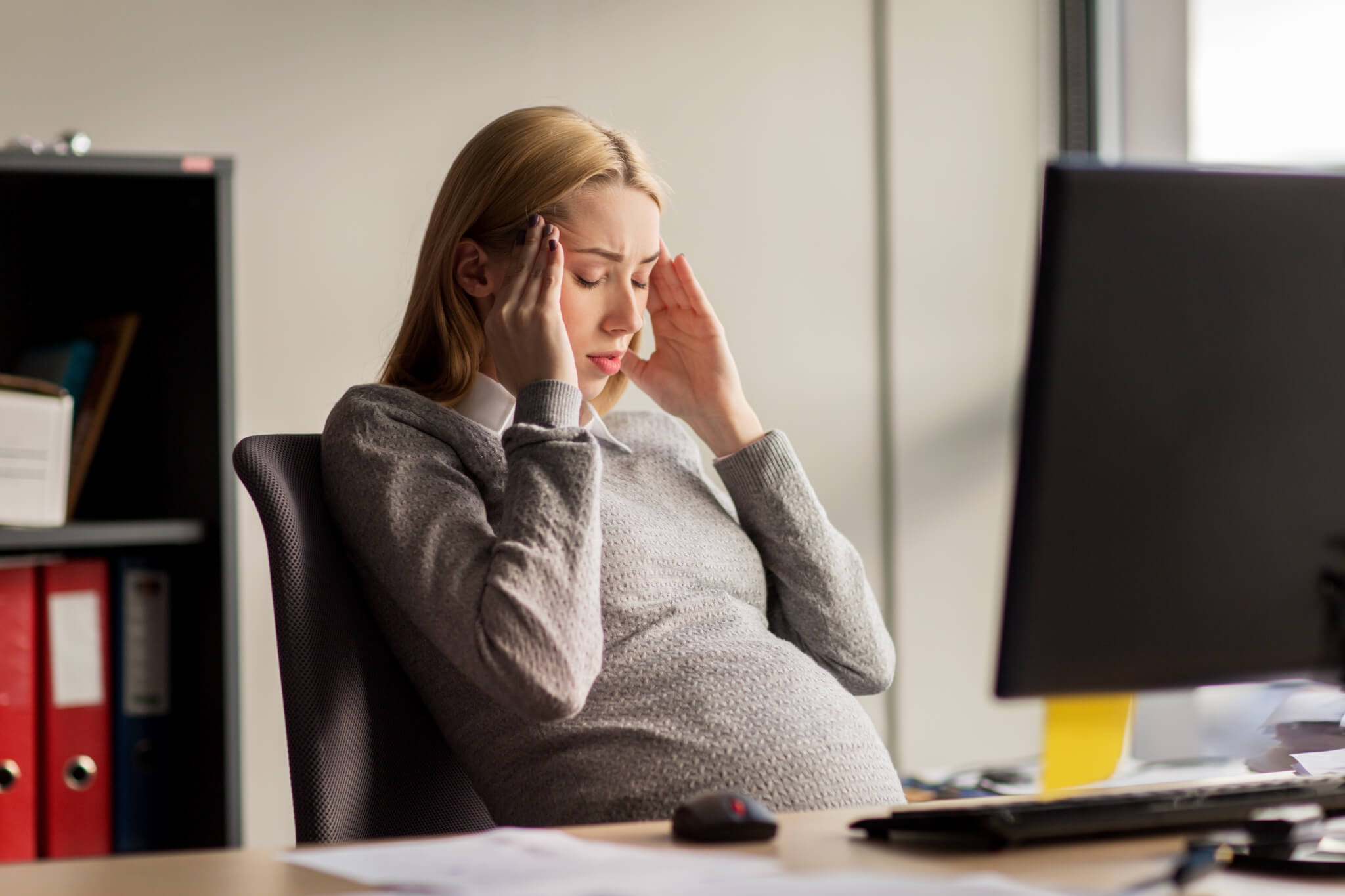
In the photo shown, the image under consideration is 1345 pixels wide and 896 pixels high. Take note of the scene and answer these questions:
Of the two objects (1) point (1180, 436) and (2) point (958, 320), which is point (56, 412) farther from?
(2) point (958, 320)

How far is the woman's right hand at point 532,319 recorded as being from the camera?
4.01 feet

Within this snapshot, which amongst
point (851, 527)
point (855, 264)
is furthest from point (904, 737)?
point (855, 264)

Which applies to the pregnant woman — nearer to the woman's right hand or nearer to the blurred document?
the woman's right hand

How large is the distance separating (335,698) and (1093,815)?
2.13ft

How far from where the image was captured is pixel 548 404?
3.88 feet

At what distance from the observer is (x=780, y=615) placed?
1396 millimetres

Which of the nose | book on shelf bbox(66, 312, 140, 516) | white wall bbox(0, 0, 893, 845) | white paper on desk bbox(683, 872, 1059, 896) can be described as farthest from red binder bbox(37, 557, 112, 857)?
white paper on desk bbox(683, 872, 1059, 896)

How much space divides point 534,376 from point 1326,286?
2.39 ft

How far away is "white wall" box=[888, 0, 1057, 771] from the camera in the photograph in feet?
8.01

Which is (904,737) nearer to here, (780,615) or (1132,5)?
(780,615)

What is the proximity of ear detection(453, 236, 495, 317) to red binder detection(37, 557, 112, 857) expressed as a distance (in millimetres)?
654

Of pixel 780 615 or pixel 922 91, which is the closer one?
pixel 780 615

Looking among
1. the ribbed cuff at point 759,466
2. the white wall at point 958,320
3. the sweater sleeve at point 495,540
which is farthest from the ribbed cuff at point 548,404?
the white wall at point 958,320

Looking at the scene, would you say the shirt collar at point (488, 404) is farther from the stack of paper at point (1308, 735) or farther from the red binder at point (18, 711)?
the stack of paper at point (1308, 735)
